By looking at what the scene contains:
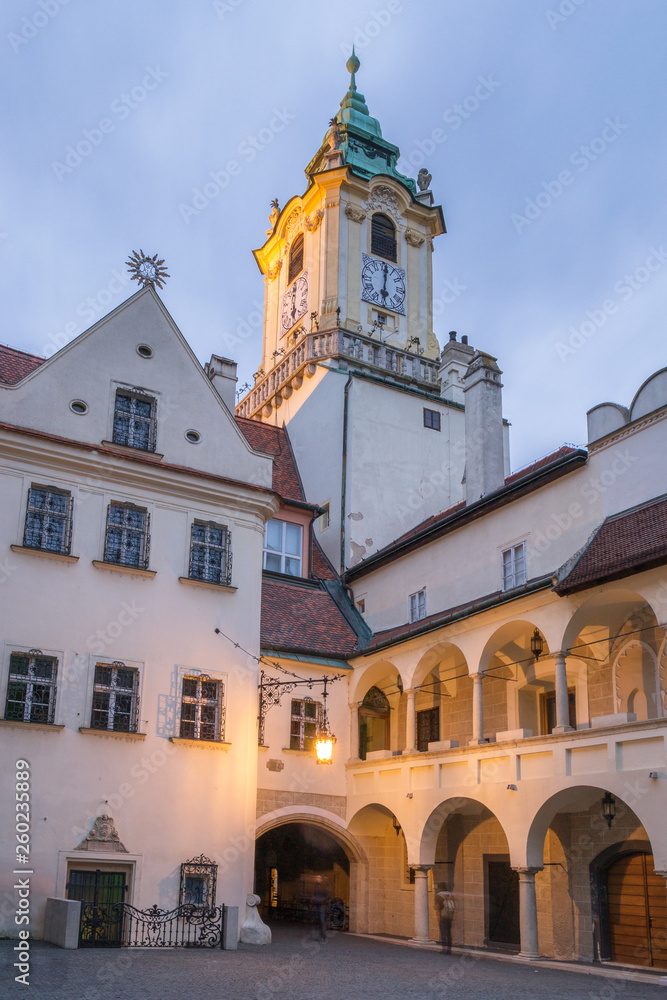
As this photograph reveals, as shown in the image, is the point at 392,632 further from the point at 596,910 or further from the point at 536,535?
the point at 596,910

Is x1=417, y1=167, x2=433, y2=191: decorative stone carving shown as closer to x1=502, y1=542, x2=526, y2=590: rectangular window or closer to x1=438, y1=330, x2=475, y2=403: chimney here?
x1=438, y1=330, x2=475, y2=403: chimney

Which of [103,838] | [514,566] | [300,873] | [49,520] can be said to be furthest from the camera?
[300,873]

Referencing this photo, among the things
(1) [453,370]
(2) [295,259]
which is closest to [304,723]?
(1) [453,370]

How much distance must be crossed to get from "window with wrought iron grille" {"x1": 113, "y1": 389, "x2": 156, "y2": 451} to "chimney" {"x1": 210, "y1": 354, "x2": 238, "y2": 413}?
6.19 meters

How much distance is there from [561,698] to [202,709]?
24.8 feet

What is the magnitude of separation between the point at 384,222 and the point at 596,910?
26.5m

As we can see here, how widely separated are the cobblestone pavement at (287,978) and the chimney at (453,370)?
20.4 metres

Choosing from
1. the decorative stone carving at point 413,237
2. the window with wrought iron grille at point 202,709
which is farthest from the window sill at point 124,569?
the decorative stone carving at point 413,237

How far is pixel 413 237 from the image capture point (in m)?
38.8

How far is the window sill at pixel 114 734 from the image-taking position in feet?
64.3

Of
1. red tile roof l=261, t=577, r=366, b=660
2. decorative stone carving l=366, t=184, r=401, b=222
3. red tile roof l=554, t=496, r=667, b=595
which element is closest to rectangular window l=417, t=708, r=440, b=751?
red tile roof l=261, t=577, r=366, b=660

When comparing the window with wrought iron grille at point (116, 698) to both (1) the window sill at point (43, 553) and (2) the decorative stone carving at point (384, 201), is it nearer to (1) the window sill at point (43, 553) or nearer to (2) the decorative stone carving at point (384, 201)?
(1) the window sill at point (43, 553)

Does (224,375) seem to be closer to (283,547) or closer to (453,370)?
(283,547)

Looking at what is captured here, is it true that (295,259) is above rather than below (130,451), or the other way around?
above
